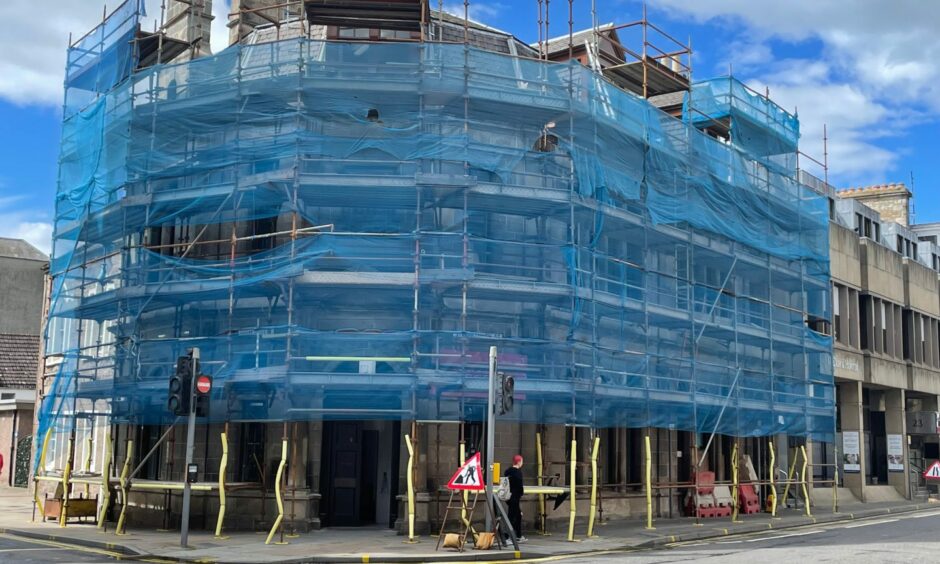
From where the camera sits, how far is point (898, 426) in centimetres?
4334

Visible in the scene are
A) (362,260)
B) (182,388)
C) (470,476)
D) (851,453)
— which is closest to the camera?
(470,476)

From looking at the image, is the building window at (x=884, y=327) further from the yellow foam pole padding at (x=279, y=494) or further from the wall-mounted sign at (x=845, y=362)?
the yellow foam pole padding at (x=279, y=494)

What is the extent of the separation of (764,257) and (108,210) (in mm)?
18054

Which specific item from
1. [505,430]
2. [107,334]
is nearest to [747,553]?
[505,430]

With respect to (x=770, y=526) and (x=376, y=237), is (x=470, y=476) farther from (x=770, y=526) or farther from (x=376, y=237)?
(x=770, y=526)

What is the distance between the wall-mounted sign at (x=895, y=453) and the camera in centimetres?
4307

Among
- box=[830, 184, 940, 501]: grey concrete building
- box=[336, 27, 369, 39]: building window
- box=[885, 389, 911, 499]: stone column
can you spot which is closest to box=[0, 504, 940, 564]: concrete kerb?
box=[336, 27, 369, 39]: building window

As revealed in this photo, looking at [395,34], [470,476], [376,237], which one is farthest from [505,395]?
[395,34]

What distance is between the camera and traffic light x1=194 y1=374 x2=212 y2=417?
19014 mm

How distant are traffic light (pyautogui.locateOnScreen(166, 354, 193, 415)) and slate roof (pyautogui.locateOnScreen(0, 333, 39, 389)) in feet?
93.8

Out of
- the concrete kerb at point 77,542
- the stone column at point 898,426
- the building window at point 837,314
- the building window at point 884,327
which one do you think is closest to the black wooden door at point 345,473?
the concrete kerb at point 77,542

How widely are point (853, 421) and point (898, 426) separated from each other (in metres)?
4.87

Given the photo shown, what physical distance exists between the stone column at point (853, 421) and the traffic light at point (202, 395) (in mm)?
27873

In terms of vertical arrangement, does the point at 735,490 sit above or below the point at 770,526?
above
